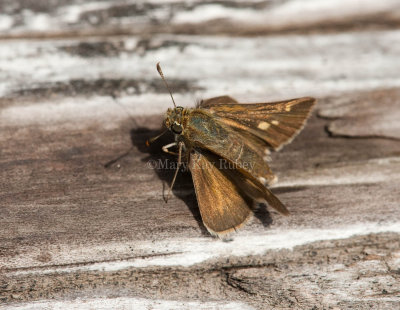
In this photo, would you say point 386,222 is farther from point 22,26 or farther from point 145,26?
point 22,26

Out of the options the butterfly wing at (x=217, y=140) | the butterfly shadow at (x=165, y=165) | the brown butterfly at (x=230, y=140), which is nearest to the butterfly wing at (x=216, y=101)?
the brown butterfly at (x=230, y=140)

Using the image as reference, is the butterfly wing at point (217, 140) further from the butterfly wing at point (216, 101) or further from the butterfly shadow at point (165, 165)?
the butterfly shadow at point (165, 165)

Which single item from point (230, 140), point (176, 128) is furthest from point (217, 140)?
point (176, 128)

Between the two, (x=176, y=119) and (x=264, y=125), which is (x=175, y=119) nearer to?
(x=176, y=119)

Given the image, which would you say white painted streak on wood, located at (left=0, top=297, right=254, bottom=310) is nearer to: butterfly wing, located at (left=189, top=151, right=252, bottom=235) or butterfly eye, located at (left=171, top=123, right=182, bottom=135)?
butterfly wing, located at (left=189, top=151, right=252, bottom=235)

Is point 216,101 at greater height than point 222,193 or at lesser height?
greater

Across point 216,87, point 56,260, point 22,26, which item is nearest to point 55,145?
point 56,260
